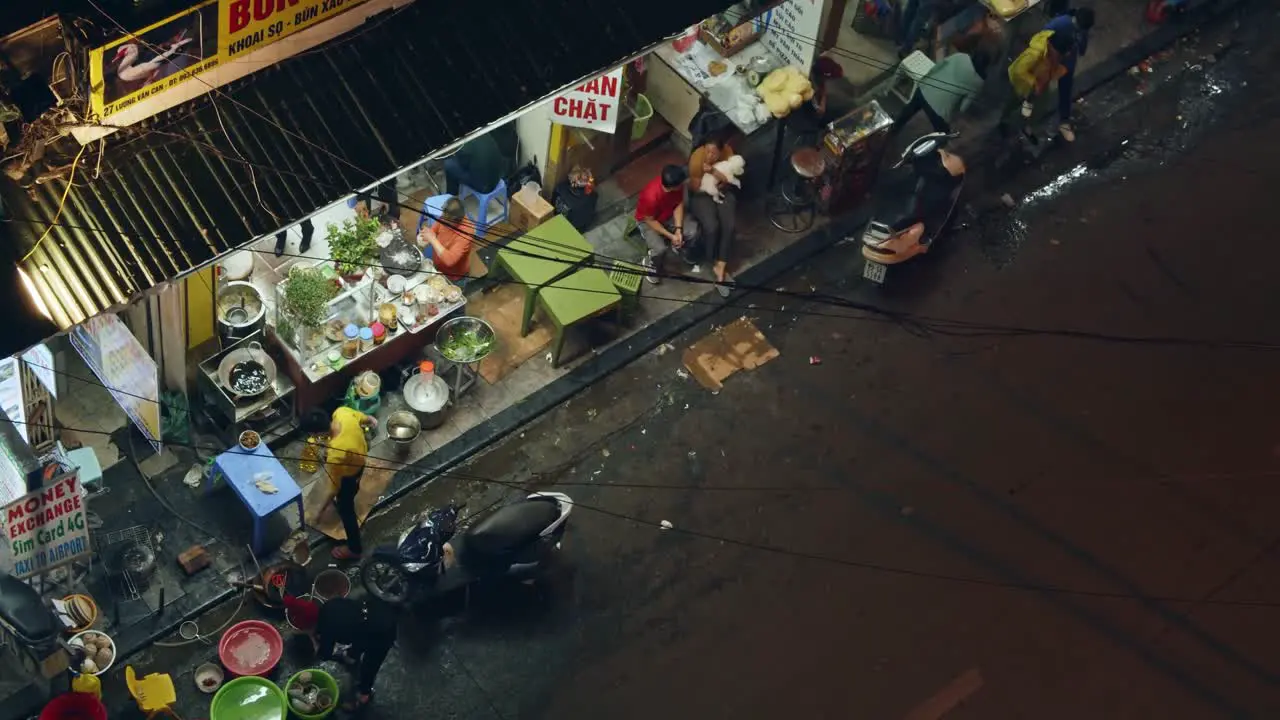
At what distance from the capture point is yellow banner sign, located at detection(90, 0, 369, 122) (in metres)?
11.2

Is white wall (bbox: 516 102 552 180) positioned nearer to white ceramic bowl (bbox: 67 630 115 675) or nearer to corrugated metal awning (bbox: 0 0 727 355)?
corrugated metal awning (bbox: 0 0 727 355)

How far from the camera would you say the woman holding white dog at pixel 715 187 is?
15.8 metres

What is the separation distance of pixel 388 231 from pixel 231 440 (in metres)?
2.51

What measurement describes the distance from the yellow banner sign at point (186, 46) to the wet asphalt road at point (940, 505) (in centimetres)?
459

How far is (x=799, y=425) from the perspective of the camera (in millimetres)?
15641

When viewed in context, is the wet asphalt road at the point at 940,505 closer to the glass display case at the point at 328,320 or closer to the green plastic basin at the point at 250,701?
the green plastic basin at the point at 250,701

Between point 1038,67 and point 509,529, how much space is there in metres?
8.09

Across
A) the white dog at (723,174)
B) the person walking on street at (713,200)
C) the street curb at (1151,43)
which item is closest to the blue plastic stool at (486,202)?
the person walking on street at (713,200)

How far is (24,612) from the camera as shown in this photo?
1212 centimetres

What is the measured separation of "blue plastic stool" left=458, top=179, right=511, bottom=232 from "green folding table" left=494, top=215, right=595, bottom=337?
487 mm

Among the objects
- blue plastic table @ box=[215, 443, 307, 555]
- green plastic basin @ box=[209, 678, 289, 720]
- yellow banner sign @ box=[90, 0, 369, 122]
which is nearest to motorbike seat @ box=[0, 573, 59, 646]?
Answer: green plastic basin @ box=[209, 678, 289, 720]

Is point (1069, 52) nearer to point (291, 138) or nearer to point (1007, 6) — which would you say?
point (1007, 6)

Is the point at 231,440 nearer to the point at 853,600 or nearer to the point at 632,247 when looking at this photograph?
the point at 632,247

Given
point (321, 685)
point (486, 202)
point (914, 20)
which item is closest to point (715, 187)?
point (486, 202)
